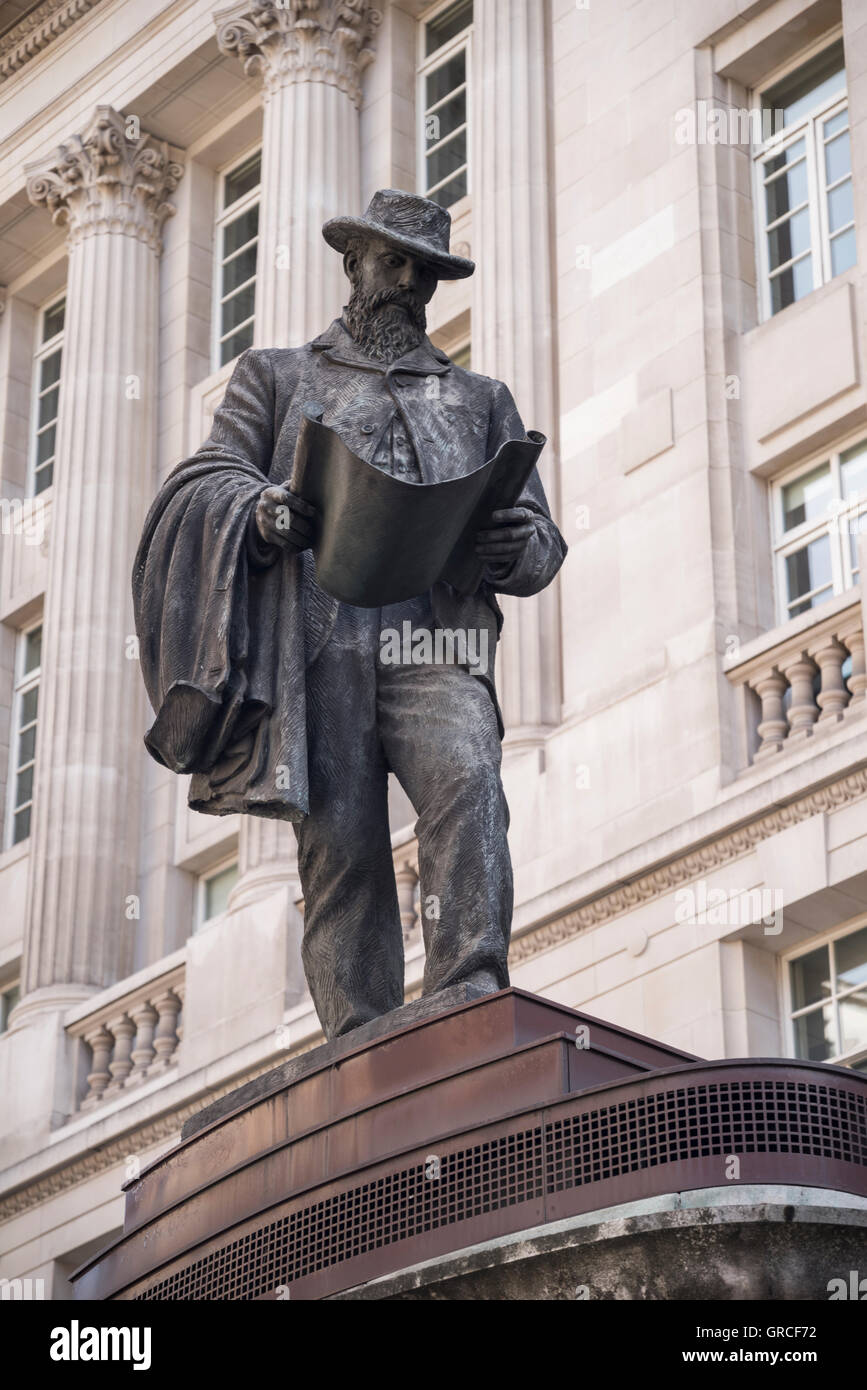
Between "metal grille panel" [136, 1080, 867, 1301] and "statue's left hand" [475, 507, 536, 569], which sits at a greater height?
"statue's left hand" [475, 507, 536, 569]

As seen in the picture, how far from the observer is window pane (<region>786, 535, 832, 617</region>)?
21141mm

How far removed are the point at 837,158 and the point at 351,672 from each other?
14.3 meters

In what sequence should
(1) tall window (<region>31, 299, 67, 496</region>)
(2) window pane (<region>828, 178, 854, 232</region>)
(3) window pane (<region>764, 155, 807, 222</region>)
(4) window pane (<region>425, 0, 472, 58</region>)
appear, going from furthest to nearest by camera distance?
(1) tall window (<region>31, 299, 67, 496</region>) < (4) window pane (<region>425, 0, 472, 58</region>) < (3) window pane (<region>764, 155, 807, 222</region>) < (2) window pane (<region>828, 178, 854, 232</region>)

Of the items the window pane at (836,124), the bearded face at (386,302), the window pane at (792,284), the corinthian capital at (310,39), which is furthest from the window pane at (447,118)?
the bearded face at (386,302)

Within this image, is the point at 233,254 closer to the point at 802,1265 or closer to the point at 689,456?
the point at 689,456

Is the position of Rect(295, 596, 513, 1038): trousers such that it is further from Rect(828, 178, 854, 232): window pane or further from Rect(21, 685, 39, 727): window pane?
Rect(21, 685, 39, 727): window pane

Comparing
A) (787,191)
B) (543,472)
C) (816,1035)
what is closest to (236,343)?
(543,472)

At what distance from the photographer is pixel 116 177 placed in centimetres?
3184

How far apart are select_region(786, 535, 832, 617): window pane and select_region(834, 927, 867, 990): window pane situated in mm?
2742

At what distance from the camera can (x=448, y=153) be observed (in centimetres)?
2839

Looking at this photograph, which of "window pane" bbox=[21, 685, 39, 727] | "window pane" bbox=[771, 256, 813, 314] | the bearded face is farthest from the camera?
"window pane" bbox=[21, 685, 39, 727]

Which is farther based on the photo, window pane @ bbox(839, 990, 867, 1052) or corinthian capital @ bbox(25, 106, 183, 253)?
corinthian capital @ bbox(25, 106, 183, 253)

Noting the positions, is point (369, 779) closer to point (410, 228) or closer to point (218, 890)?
point (410, 228)

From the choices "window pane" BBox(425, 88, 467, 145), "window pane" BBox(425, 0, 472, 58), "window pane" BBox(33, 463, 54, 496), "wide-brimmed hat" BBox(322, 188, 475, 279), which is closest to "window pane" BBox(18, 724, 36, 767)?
"window pane" BBox(33, 463, 54, 496)
